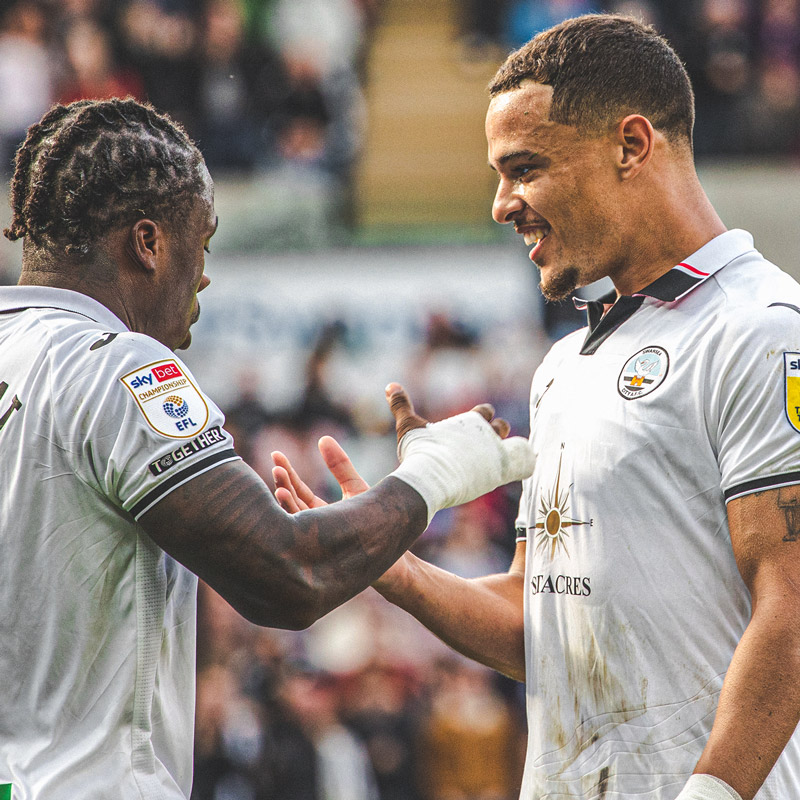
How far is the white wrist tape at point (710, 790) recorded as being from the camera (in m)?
2.06

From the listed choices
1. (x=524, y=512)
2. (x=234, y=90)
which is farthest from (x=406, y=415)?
(x=234, y=90)

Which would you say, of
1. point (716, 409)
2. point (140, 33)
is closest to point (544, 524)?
point (716, 409)

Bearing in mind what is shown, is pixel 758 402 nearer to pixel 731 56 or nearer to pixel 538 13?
pixel 731 56

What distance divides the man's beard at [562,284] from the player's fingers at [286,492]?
84 centimetres

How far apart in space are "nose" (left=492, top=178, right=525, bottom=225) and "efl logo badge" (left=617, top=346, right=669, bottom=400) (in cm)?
54

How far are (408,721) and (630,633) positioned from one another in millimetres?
5047

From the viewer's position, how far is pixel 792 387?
2234 millimetres

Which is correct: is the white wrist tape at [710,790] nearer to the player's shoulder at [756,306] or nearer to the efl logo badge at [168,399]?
the player's shoulder at [756,306]

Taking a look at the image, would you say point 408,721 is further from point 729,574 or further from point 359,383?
point 729,574

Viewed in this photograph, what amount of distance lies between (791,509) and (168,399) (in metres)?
1.24

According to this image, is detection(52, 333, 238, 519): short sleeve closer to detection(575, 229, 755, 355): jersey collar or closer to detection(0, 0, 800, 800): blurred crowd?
detection(575, 229, 755, 355): jersey collar

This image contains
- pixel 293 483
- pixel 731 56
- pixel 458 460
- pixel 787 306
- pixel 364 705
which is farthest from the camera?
pixel 731 56

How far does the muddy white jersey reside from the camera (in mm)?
2293

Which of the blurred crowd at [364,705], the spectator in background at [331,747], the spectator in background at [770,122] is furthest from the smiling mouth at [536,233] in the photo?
the spectator in background at [770,122]
